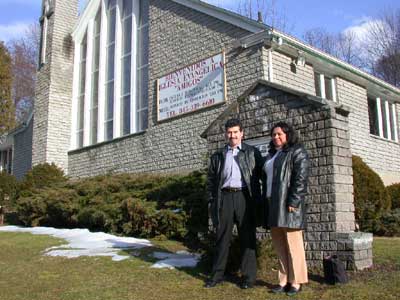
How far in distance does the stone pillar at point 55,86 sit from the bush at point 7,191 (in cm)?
251

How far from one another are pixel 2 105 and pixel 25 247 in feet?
59.3

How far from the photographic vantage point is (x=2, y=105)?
80.9 feet

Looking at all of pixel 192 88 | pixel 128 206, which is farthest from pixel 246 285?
pixel 192 88

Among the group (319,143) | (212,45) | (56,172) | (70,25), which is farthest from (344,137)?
(70,25)

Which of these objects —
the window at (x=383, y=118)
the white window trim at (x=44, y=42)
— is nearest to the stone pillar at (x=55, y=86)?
the white window trim at (x=44, y=42)

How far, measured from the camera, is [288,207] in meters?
4.72

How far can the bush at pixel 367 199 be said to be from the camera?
31.6 feet

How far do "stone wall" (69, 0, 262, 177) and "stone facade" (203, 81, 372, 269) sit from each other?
5474mm

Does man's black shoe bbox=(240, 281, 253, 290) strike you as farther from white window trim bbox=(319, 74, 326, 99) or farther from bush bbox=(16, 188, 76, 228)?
white window trim bbox=(319, 74, 326, 99)

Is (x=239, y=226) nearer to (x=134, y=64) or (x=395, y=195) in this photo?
(x=395, y=195)

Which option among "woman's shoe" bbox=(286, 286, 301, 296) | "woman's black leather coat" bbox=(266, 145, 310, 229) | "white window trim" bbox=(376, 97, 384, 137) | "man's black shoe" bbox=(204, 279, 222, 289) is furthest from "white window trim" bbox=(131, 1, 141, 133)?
"woman's shoe" bbox=(286, 286, 301, 296)

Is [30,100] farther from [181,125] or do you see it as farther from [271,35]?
[271,35]

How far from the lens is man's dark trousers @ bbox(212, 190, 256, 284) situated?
520 cm

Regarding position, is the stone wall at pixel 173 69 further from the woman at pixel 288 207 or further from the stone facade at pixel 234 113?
the woman at pixel 288 207
